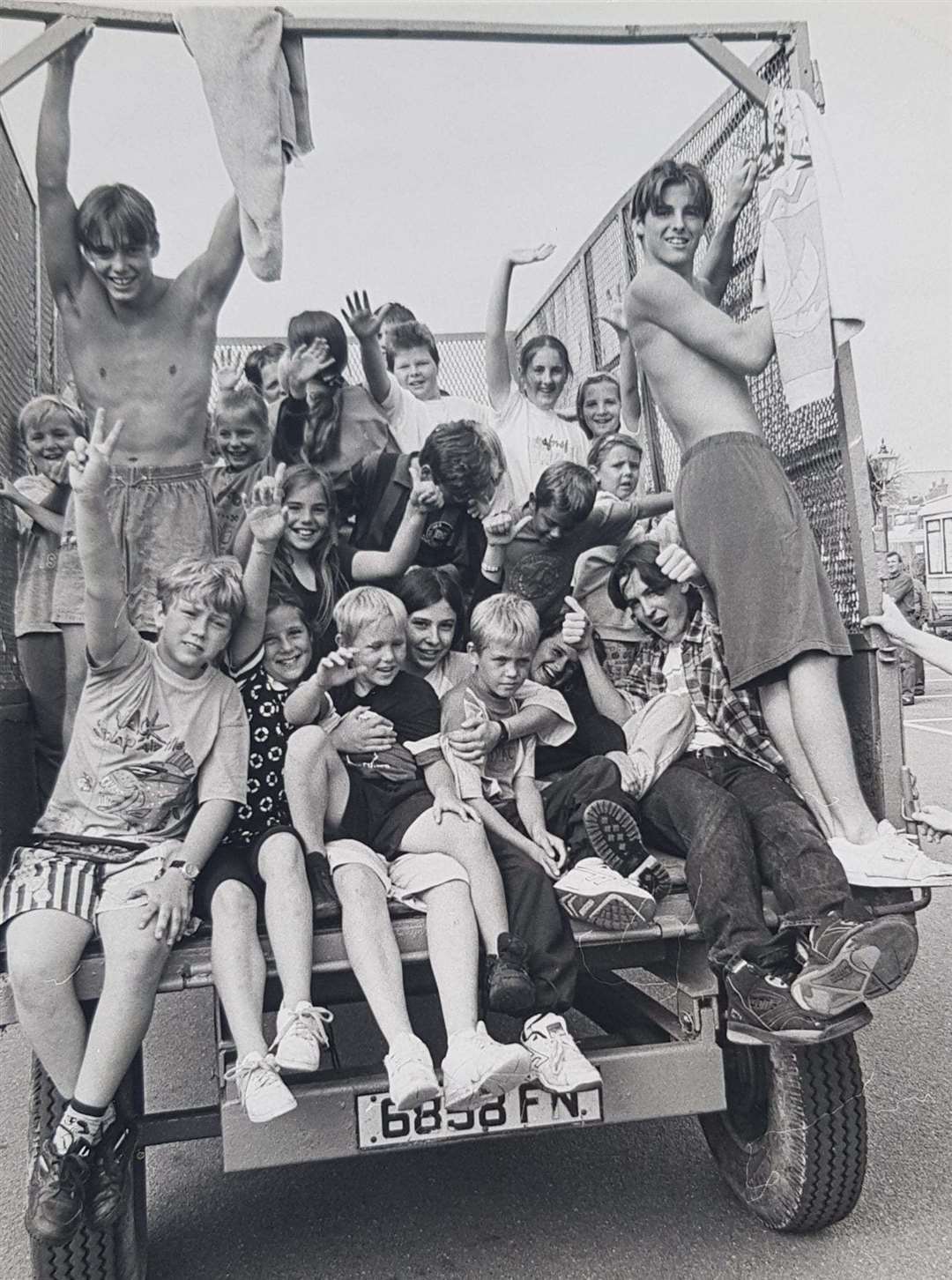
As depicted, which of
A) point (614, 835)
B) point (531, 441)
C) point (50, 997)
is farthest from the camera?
point (531, 441)

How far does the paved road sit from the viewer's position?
2818 millimetres

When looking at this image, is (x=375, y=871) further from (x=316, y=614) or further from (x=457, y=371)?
(x=457, y=371)

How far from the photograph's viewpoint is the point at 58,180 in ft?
10.5

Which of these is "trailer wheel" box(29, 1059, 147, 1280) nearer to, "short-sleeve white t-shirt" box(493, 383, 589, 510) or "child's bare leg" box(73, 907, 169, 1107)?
"child's bare leg" box(73, 907, 169, 1107)

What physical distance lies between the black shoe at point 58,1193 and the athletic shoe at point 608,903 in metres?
1.17

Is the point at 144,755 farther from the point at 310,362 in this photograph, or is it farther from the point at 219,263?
the point at 310,362

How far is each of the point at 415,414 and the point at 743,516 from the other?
1.36m

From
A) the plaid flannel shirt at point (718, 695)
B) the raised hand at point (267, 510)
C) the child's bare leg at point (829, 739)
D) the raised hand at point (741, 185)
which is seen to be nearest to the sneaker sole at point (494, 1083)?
the child's bare leg at point (829, 739)

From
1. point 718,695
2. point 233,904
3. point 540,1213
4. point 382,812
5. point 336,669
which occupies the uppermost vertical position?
point 336,669

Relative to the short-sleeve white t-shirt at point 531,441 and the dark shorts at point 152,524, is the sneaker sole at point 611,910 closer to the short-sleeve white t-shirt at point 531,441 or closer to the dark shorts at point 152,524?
the dark shorts at point 152,524

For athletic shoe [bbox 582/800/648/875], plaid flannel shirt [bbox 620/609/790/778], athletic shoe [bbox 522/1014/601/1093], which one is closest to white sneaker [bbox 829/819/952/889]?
plaid flannel shirt [bbox 620/609/790/778]

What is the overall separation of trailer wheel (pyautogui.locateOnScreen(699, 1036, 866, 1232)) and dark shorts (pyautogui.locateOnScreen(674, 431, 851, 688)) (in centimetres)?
98

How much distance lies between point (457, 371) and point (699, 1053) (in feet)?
9.28

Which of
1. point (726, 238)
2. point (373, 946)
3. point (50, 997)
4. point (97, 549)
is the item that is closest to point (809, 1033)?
point (373, 946)
